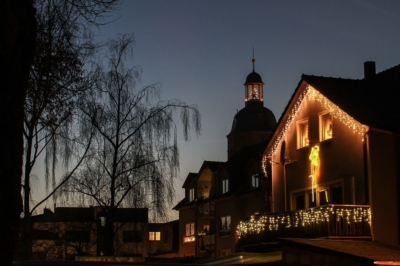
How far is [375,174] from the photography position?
27484 millimetres

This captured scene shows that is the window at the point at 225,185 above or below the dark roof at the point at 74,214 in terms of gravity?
above

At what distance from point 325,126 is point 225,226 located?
25.9 m

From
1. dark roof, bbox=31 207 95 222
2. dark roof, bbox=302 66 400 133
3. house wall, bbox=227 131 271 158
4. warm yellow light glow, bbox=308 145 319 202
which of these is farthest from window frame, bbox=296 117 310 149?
house wall, bbox=227 131 271 158

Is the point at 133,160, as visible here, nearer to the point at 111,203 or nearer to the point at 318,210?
the point at 111,203

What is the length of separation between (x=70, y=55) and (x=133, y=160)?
1549 centimetres

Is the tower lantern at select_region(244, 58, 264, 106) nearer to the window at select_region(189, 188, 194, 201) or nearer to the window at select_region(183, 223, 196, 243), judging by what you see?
the window at select_region(189, 188, 194, 201)

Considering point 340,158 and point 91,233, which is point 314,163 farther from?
point 91,233

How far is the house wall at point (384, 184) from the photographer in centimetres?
2736

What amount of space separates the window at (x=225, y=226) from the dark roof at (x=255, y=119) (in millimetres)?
58969

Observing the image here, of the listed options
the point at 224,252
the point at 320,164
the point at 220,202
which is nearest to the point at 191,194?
the point at 220,202

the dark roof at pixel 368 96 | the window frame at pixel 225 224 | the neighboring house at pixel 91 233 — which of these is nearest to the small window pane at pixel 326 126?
the dark roof at pixel 368 96

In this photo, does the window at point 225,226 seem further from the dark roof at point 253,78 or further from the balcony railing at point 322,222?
the dark roof at point 253,78

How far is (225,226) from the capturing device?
55.5 metres

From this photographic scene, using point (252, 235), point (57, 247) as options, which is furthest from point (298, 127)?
point (57, 247)
